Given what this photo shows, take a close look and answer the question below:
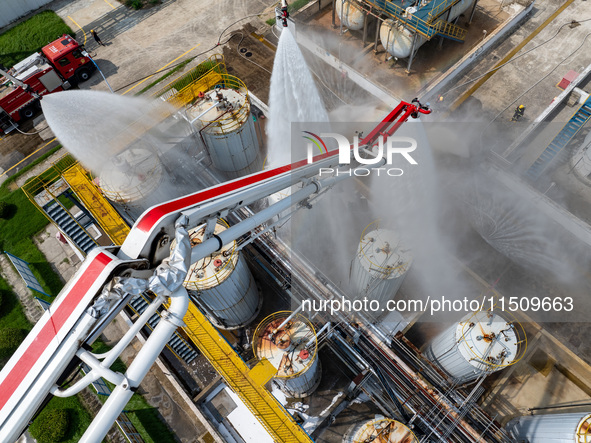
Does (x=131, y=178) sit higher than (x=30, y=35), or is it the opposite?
(x=30, y=35)

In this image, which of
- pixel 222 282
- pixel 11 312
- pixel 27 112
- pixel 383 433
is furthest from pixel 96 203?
pixel 27 112

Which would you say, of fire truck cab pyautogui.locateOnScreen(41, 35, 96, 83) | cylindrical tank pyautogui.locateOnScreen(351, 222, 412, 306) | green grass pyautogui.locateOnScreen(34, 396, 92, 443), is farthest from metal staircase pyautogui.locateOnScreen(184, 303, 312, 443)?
fire truck cab pyautogui.locateOnScreen(41, 35, 96, 83)

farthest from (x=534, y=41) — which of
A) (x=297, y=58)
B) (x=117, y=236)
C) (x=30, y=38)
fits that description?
(x=30, y=38)

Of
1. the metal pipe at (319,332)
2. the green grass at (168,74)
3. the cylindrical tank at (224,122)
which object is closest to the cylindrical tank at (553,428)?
the metal pipe at (319,332)

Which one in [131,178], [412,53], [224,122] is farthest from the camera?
[412,53]

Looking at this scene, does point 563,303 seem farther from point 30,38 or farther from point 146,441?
point 30,38

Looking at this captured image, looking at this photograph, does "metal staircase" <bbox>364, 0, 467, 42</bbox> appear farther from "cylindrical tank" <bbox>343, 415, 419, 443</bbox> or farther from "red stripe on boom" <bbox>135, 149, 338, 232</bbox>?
"cylindrical tank" <bbox>343, 415, 419, 443</bbox>

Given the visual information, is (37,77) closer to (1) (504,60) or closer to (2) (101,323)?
(2) (101,323)
